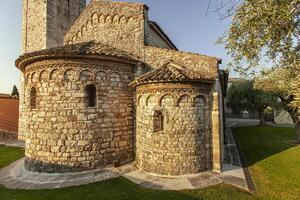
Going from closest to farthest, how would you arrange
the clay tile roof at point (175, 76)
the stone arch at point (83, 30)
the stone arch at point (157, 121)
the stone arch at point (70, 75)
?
1. the clay tile roof at point (175, 76)
2. the stone arch at point (157, 121)
3. the stone arch at point (70, 75)
4. the stone arch at point (83, 30)

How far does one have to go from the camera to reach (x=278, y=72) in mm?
5961

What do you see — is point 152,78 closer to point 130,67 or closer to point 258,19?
point 130,67

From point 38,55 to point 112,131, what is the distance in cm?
403

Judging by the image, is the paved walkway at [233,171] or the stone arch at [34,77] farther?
the stone arch at [34,77]

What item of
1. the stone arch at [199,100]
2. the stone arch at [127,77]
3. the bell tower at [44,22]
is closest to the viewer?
the stone arch at [199,100]

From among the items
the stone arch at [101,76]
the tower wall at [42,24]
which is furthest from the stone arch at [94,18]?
the tower wall at [42,24]

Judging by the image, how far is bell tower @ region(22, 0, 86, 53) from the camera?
15195 millimetres

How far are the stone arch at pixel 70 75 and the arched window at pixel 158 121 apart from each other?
3.38m

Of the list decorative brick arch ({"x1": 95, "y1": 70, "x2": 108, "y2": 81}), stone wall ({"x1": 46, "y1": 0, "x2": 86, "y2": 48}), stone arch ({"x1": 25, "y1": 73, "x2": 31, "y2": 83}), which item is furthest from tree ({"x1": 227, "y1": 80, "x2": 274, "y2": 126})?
stone arch ({"x1": 25, "y1": 73, "x2": 31, "y2": 83})

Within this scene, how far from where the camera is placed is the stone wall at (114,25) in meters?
9.67

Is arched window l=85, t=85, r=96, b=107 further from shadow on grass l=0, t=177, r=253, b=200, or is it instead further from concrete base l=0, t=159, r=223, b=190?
shadow on grass l=0, t=177, r=253, b=200

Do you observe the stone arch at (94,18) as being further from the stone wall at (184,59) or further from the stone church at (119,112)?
the stone wall at (184,59)

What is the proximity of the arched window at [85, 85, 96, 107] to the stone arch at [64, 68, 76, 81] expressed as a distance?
65 centimetres

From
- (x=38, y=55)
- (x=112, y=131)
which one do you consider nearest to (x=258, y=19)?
(x=112, y=131)
